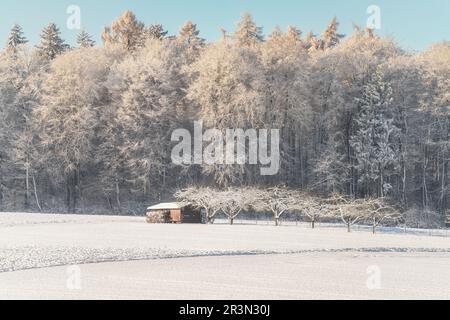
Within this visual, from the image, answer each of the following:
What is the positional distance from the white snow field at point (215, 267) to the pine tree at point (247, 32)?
3250 cm

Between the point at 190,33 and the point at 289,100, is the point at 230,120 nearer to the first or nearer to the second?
the point at 289,100

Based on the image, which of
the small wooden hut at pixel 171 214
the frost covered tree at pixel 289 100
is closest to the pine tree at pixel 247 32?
the frost covered tree at pixel 289 100

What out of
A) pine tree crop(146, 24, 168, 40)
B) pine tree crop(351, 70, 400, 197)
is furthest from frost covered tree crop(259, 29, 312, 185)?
pine tree crop(146, 24, 168, 40)

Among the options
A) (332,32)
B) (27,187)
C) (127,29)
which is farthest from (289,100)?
(127,29)

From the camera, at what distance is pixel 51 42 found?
2527 inches

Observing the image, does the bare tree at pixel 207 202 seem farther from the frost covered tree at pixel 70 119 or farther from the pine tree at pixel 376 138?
the frost covered tree at pixel 70 119

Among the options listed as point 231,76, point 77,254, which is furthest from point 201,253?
point 231,76

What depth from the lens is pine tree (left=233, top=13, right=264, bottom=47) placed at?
179 ft

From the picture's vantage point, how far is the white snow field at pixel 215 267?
1157 cm

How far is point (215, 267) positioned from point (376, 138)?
110 ft

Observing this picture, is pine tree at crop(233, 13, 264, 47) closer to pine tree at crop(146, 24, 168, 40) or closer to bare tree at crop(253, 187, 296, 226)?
pine tree at crop(146, 24, 168, 40)

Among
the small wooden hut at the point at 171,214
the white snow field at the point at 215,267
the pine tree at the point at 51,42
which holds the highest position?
the pine tree at the point at 51,42

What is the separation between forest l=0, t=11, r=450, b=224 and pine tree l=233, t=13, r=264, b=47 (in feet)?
10.7
